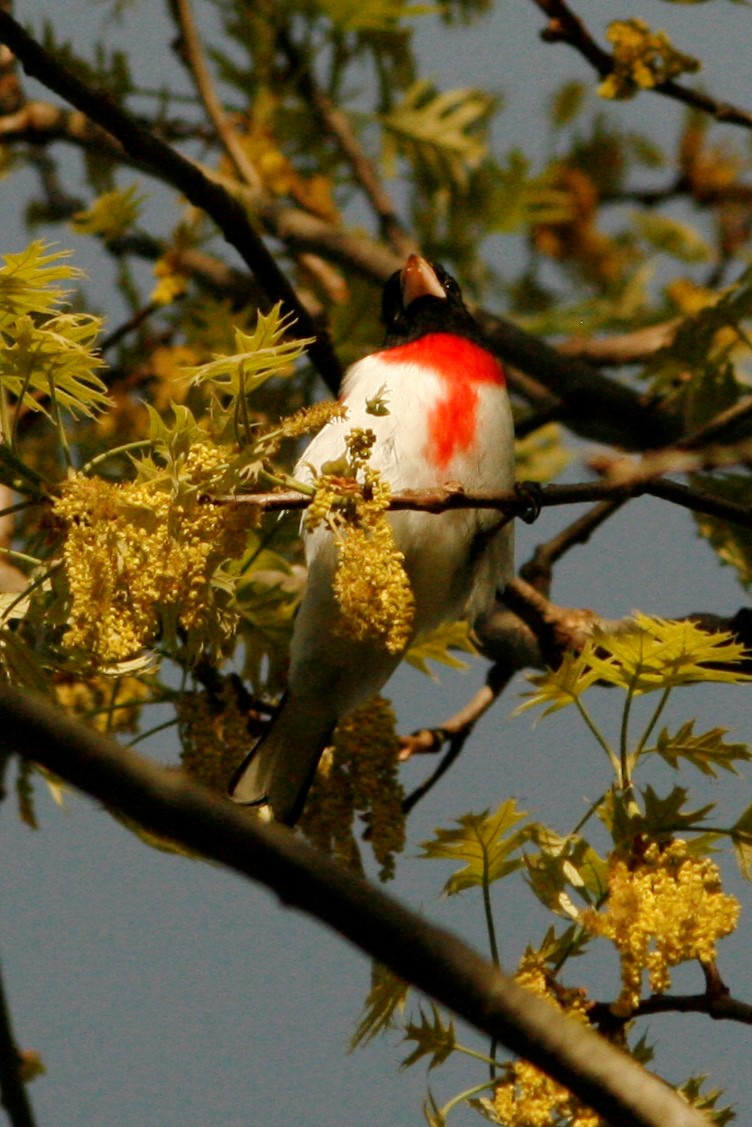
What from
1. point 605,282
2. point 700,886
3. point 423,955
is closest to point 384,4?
point 605,282

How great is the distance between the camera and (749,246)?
629 centimetres

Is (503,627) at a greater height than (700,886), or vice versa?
(503,627)

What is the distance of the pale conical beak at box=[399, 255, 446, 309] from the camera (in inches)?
154

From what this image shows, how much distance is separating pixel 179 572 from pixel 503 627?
1.70 metres

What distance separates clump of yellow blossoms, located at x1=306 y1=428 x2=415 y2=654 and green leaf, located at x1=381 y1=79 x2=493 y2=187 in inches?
137

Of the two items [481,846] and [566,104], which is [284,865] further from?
[566,104]

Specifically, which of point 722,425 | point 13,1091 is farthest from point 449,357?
point 13,1091

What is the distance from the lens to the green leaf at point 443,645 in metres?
3.55

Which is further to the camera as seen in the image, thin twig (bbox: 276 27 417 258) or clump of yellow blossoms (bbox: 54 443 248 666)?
thin twig (bbox: 276 27 417 258)

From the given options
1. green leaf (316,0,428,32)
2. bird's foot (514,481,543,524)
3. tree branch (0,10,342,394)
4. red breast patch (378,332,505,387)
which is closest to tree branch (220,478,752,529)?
bird's foot (514,481,543,524)

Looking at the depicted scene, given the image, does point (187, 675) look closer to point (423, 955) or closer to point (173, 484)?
point (173, 484)

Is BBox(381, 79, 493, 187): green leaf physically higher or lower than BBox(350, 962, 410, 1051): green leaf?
higher

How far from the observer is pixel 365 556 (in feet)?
7.09

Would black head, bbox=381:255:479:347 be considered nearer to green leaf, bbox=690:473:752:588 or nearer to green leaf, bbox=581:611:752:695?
green leaf, bbox=690:473:752:588
